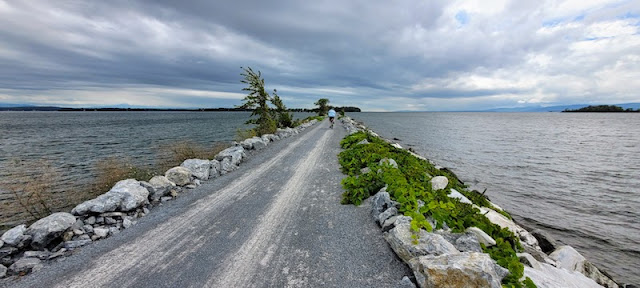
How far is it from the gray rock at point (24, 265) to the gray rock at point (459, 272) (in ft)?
22.3

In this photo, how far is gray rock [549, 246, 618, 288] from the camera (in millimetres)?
6633

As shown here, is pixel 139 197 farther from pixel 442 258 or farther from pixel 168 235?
pixel 442 258

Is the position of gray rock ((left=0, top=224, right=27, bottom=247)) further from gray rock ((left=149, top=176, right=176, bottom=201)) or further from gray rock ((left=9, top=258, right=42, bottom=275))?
gray rock ((left=149, top=176, right=176, bottom=201))

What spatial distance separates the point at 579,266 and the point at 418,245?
5673 millimetres

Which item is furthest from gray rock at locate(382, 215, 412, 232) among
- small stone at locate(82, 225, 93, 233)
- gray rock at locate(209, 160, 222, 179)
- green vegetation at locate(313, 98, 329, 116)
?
green vegetation at locate(313, 98, 329, 116)

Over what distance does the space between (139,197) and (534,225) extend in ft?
48.0

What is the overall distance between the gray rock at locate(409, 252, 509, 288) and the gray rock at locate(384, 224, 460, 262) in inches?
15.6

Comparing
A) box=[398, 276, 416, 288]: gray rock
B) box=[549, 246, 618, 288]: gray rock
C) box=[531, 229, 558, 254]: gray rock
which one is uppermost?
box=[398, 276, 416, 288]: gray rock

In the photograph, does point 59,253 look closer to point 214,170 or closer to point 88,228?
point 88,228

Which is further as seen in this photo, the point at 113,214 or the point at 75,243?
the point at 113,214

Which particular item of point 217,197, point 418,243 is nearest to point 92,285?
point 217,197

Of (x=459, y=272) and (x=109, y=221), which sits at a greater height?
(x=459, y=272)

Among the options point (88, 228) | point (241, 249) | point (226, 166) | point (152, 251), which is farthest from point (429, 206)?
point (226, 166)

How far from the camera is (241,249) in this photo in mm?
5375
